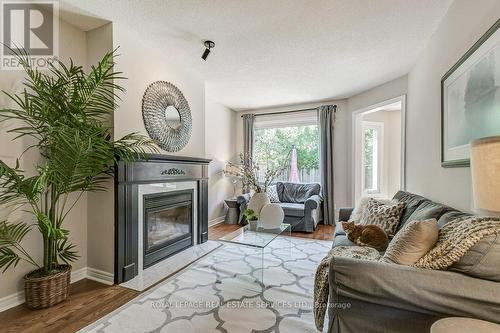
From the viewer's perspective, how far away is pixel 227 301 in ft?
6.35

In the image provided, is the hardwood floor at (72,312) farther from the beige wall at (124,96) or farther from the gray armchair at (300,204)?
the gray armchair at (300,204)

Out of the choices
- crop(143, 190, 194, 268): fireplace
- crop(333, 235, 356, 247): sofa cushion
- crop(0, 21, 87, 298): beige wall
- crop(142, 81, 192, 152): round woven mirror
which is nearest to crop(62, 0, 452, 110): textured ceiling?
crop(0, 21, 87, 298): beige wall

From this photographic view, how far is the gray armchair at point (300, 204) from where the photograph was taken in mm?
4039

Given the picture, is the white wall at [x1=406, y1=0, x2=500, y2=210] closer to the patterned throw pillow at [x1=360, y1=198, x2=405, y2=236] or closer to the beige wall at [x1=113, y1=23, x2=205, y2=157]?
the patterned throw pillow at [x1=360, y1=198, x2=405, y2=236]

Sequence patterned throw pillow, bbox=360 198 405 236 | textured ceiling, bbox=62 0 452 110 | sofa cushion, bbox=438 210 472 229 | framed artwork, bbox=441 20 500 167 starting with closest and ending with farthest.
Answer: framed artwork, bbox=441 20 500 167
sofa cushion, bbox=438 210 472 229
textured ceiling, bbox=62 0 452 110
patterned throw pillow, bbox=360 198 405 236

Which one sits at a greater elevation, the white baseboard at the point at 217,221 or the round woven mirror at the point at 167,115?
the round woven mirror at the point at 167,115

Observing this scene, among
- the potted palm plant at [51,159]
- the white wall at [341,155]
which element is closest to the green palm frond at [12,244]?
the potted palm plant at [51,159]

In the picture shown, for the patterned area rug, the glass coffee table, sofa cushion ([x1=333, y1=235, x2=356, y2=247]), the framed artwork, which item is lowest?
the patterned area rug

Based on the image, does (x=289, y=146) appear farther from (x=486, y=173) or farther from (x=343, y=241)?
(x=486, y=173)

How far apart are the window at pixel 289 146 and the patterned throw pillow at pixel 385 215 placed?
259cm

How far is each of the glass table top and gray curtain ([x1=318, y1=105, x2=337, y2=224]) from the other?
6.64 feet

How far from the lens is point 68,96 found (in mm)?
1915

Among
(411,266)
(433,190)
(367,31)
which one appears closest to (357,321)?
(411,266)

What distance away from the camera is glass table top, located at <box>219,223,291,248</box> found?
229 cm
